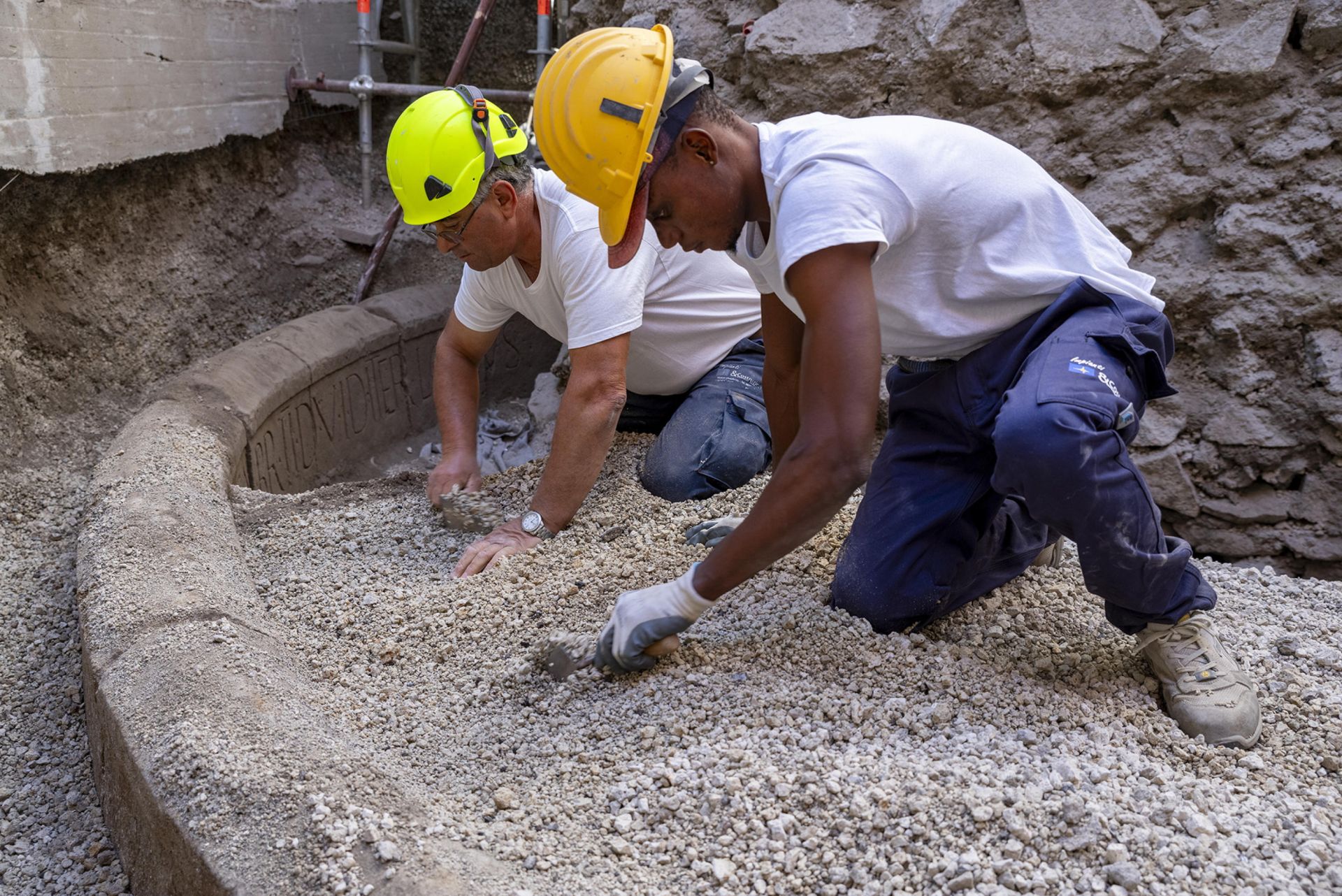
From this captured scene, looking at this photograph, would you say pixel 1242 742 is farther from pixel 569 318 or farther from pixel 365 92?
pixel 365 92

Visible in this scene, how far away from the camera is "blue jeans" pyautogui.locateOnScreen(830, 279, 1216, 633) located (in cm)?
185

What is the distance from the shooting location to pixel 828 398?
65.2 inches

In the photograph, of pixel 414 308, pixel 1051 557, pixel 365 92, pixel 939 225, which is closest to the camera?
pixel 939 225

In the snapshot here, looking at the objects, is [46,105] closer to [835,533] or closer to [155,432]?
[155,432]

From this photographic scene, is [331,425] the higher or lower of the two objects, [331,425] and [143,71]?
the lower

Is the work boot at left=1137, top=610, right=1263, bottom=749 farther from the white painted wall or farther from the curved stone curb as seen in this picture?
the white painted wall

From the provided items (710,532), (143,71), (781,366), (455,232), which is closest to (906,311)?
(781,366)

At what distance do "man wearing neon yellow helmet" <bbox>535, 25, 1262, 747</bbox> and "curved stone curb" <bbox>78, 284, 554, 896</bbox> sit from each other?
0.60 metres

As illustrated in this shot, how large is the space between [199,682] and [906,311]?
146 centimetres

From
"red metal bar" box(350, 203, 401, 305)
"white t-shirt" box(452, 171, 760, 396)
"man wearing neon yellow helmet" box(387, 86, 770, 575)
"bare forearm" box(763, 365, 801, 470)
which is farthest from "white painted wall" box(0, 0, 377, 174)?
"bare forearm" box(763, 365, 801, 470)

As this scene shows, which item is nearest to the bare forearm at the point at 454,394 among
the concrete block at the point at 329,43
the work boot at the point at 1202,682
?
the work boot at the point at 1202,682

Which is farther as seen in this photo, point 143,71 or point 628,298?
point 143,71

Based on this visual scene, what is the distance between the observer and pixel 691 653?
205 cm

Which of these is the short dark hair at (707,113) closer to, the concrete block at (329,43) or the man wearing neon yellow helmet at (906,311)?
the man wearing neon yellow helmet at (906,311)
